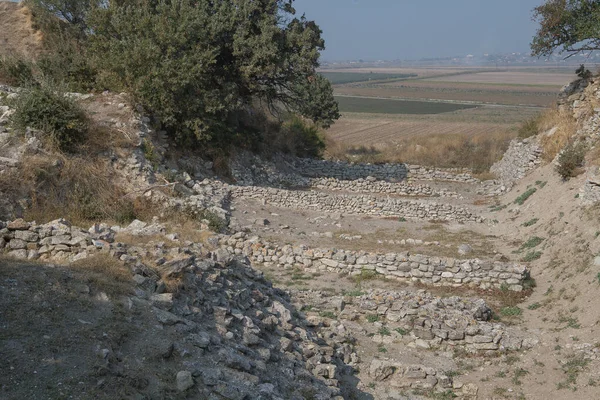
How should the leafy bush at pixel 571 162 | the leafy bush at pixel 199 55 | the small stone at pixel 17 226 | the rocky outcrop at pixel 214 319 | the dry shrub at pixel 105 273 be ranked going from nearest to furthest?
1. the rocky outcrop at pixel 214 319
2. the dry shrub at pixel 105 273
3. the small stone at pixel 17 226
4. the leafy bush at pixel 571 162
5. the leafy bush at pixel 199 55

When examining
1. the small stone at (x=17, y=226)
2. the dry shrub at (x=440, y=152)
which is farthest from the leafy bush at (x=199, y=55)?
the dry shrub at (x=440, y=152)

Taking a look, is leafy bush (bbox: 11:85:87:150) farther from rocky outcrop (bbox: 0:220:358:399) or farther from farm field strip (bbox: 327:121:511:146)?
farm field strip (bbox: 327:121:511:146)

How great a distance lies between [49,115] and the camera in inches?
596

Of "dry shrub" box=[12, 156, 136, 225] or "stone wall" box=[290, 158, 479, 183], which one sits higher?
"dry shrub" box=[12, 156, 136, 225]

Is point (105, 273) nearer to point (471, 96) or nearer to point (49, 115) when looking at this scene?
point (49, 115)

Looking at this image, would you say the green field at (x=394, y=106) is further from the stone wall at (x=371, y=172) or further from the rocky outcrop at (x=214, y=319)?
the rocky outcrop at (x=214, y=319)

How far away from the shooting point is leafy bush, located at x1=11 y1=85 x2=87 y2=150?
14.9 meters

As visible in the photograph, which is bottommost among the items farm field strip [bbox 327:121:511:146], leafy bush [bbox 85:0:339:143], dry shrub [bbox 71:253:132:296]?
farm field strip [bbox 327:121:511:146]

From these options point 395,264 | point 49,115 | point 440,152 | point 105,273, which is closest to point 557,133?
point 440,152

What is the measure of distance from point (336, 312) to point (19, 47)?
2153cm

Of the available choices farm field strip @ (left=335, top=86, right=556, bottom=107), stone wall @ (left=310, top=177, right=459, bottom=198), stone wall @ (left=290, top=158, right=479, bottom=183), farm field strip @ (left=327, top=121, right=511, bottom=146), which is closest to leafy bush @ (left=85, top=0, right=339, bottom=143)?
stone wall @ (left=310, top=177, right=459, bottom=198)

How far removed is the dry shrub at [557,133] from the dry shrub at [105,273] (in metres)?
20.0

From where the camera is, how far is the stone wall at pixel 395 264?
1254 cm

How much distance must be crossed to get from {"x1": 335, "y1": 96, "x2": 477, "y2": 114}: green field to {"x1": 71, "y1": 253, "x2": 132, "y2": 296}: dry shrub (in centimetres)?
7334
